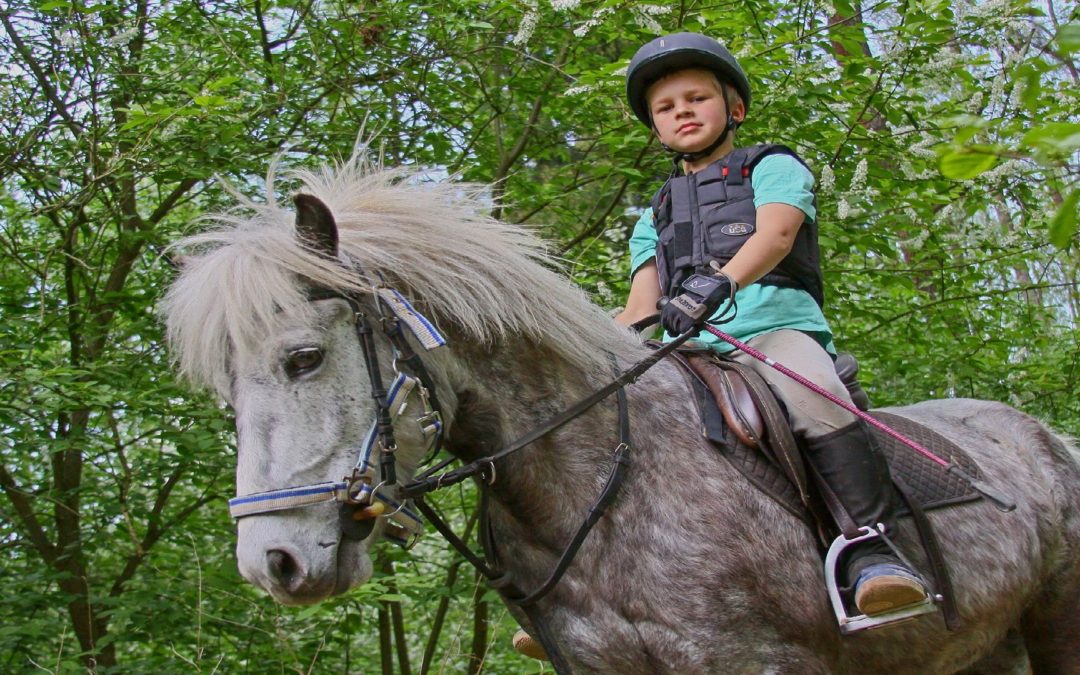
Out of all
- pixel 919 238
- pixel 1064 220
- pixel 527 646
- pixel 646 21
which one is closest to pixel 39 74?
pixel 646 21

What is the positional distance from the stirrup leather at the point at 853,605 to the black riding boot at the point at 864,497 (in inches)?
0.9

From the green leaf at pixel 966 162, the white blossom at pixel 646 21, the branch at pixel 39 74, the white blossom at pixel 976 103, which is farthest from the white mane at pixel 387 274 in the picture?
the white blossom at pixel 976 103

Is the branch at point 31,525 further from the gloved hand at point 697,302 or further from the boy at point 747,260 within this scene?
the gloved hand at point 697,302

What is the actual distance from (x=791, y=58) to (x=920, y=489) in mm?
2867

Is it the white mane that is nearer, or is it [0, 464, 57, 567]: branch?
the white mane

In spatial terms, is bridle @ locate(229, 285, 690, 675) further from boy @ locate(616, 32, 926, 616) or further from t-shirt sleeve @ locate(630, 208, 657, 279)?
t-shirt sleeve @ locate(630, 208, 657, 279)

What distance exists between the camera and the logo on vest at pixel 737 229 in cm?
316

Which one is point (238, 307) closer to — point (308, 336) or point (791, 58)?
point (308, 336)

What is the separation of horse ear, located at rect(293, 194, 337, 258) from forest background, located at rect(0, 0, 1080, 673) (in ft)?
6.41

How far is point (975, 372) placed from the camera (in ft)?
20.2

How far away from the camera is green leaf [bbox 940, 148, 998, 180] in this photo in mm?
1173

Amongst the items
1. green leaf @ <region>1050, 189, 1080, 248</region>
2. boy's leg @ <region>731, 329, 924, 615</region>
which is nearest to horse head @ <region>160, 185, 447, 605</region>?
boy's leg @ <region>731, 329, 924, 615</region>

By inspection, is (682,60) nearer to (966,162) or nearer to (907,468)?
(907,468)

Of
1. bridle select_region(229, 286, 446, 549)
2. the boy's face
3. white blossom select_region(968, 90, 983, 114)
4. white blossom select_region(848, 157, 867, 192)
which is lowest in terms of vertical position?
bridle select_region(229, 286, 446, 549)
